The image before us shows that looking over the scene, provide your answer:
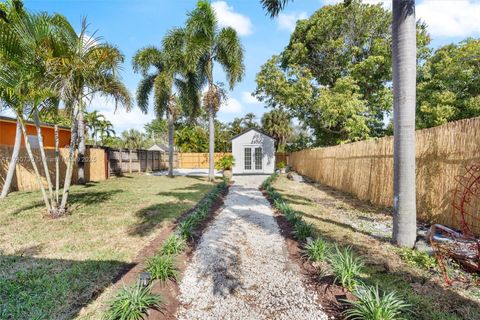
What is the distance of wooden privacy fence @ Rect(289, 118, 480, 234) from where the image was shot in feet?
14.6

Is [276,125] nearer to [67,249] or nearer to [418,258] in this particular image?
[418,258]

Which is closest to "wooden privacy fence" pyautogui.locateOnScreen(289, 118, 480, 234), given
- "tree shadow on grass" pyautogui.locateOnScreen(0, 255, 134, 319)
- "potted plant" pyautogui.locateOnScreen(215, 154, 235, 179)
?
"tree shadow on grass" pyautogui.locateOnScreen(0, 255, 134, 319)

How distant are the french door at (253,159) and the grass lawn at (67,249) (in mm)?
14111

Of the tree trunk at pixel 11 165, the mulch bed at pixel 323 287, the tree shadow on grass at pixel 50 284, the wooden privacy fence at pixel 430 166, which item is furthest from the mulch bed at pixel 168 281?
the tree trunk at pixel 11 165

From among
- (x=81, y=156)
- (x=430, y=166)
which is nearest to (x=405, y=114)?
(x=430, y=166)

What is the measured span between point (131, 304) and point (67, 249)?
7.91 feet

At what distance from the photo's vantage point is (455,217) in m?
4.50

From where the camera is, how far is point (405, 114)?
12.9 ft

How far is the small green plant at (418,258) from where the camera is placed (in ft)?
10.6

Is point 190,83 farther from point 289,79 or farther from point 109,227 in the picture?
point 109,227

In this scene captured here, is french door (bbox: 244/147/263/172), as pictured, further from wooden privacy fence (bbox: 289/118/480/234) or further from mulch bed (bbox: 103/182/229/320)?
mulch bed (bbox: 103/182/229/320)

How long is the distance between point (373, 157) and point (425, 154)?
2.24m

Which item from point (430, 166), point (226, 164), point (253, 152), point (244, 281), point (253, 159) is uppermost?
point (253, 152)

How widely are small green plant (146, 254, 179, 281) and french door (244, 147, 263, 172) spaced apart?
1824 cm
